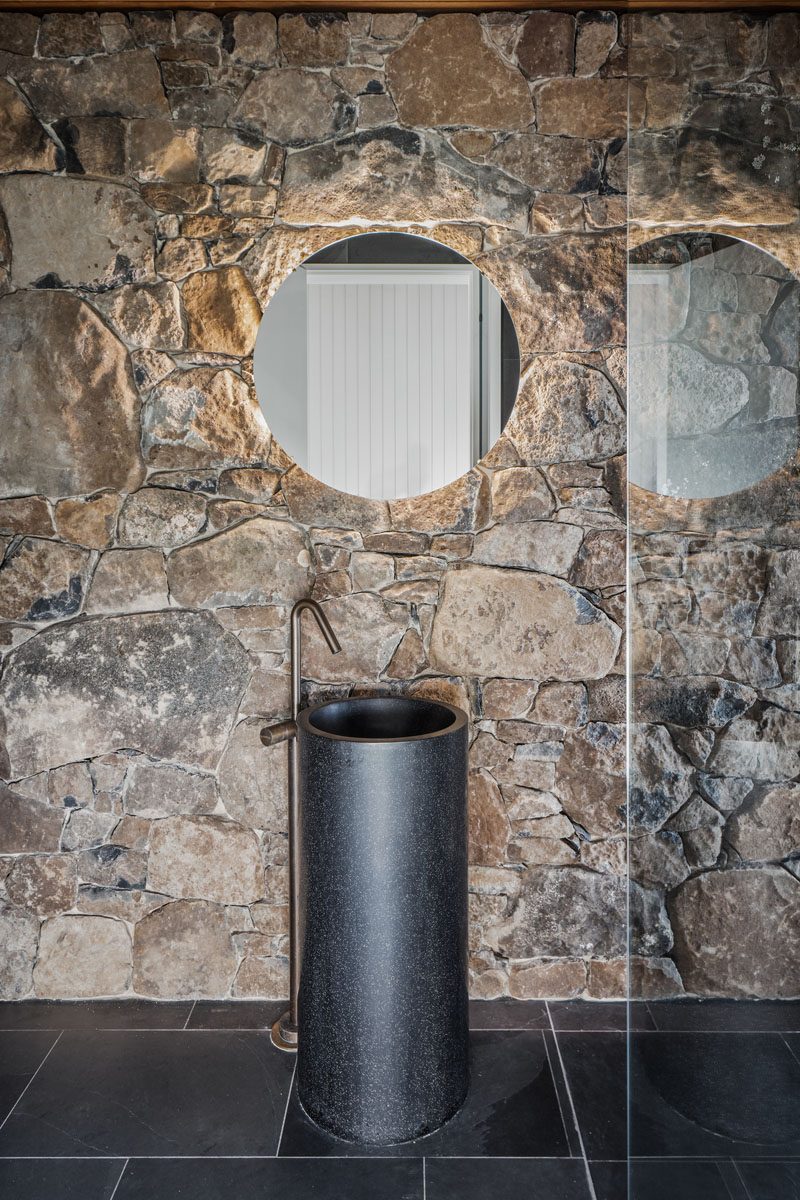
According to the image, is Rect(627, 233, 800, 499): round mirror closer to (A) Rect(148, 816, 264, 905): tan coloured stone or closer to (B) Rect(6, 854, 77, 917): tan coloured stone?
(A) Rect(148, 816, 264, 905): tan coloured stone

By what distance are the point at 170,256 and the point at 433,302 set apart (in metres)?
0.62

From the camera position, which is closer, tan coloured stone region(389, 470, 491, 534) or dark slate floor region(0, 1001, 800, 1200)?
dark slate floor region(0, 1001, 800, 1200)

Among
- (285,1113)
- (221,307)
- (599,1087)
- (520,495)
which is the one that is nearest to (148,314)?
(221,307)

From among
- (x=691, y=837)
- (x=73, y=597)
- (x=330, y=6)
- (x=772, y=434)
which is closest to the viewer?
(x=772, y=434)

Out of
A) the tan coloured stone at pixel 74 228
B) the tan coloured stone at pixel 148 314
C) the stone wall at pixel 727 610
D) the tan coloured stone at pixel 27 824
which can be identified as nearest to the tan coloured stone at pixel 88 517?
the tan coloured stone at pixel 148 314

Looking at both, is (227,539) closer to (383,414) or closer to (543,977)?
(383,414)

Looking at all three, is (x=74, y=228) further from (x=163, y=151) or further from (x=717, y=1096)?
(x=717, y=1096)

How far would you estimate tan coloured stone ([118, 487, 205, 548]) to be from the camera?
206 cm

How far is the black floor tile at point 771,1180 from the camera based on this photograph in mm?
727

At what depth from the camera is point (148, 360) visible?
204 centimetres

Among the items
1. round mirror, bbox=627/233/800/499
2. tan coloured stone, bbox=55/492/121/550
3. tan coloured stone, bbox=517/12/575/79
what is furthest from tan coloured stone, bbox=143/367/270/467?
round mirror, bbox=627/233/800/499

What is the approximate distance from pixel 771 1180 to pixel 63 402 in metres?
1.96

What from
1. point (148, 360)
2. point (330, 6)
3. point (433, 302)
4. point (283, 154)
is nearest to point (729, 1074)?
point (433, 302)

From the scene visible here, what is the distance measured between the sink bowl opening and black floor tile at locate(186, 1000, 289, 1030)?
0.74 m
